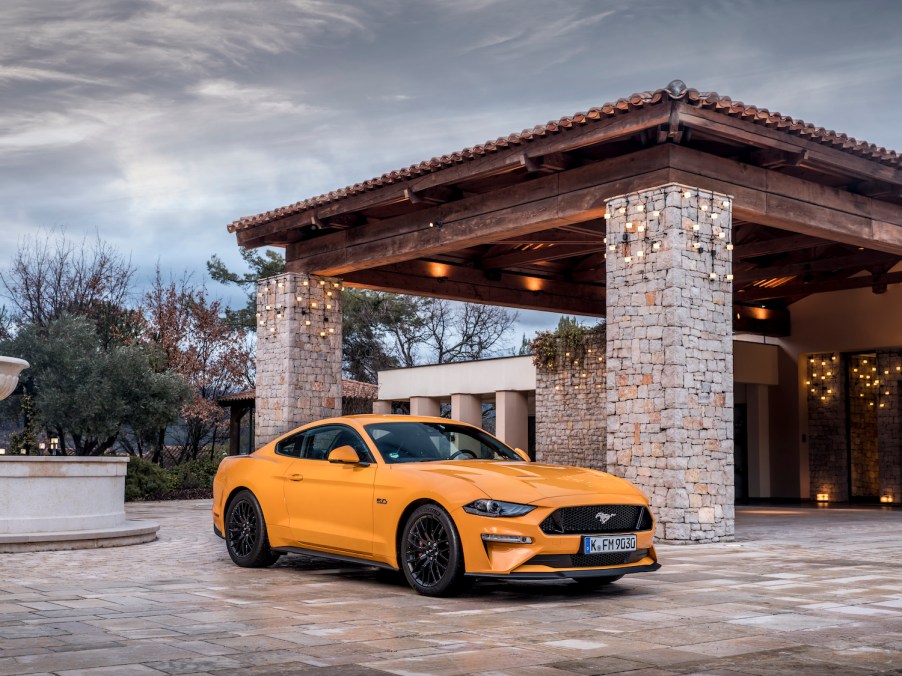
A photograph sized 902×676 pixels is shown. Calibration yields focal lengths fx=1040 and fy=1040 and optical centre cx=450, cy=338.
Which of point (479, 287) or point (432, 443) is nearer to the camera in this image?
point (432, 443)

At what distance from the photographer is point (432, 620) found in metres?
6.15

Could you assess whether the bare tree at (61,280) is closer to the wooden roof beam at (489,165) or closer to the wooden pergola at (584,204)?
the wooden roof beam at (489,165)

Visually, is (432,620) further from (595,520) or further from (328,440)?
(328,440)

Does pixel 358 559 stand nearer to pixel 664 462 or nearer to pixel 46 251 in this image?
pixel 664 462

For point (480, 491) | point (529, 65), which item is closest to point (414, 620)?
point (480, 491)

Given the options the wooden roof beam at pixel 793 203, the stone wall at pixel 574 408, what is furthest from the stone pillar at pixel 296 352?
the wooden roof beam at pixel 793 203

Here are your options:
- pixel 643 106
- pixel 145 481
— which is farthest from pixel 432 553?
pixel 145 481

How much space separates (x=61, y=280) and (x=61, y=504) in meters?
21.4

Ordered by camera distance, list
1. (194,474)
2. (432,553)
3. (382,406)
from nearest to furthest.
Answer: (432,553) → (194,474) → (382,406)

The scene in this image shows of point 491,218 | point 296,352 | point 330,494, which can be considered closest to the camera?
point 330,494

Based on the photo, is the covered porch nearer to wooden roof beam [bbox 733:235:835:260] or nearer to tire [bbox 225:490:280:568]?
wooden roof beam [bbox 733:235:835:260]

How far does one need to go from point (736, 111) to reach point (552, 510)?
6.91 m

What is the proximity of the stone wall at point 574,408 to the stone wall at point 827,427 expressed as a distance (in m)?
4.86

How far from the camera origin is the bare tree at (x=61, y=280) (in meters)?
30.5
